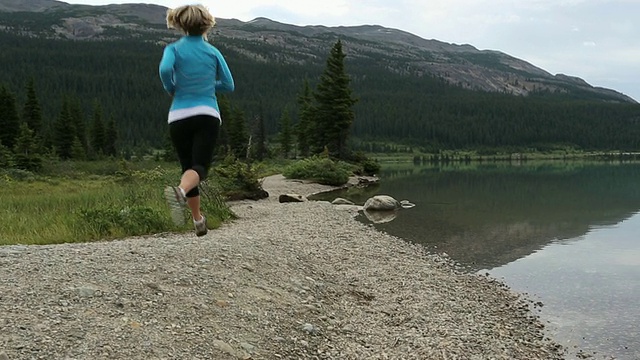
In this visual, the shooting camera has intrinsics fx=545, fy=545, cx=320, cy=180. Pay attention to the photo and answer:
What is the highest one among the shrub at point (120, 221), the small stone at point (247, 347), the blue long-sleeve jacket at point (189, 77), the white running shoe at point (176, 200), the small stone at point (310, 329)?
the blue long-sleeve jacket at point (189, 77)

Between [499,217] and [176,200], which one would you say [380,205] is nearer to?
[499,217]

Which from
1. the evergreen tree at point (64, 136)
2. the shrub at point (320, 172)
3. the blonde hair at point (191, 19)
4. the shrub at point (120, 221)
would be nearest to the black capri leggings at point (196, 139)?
the blonde hair at point (191, 19)

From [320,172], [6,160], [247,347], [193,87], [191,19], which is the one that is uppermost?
[191,19]

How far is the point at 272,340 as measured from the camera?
Answer: 7039mm

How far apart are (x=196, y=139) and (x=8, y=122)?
63.4 meters

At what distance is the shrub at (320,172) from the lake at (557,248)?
22.4ft

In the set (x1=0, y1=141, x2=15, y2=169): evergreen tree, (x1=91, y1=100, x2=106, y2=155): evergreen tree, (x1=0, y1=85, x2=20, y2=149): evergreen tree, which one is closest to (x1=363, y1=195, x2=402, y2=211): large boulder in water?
(x1=0, y1=141, x2=15, y2=169): evergreen tree

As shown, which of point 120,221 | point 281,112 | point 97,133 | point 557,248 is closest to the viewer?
point 120,221

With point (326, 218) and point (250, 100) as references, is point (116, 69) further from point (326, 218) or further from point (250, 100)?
point (326, 218)

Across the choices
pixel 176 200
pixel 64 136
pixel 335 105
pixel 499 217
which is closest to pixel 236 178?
pixel 499 217

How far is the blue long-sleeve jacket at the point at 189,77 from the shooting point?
17.4ft

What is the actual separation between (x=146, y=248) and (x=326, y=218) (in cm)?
1334

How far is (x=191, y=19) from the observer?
5.46m

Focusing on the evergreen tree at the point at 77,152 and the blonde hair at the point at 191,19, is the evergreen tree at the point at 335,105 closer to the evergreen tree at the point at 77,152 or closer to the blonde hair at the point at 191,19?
the evergreen tree at the point at 77,152
